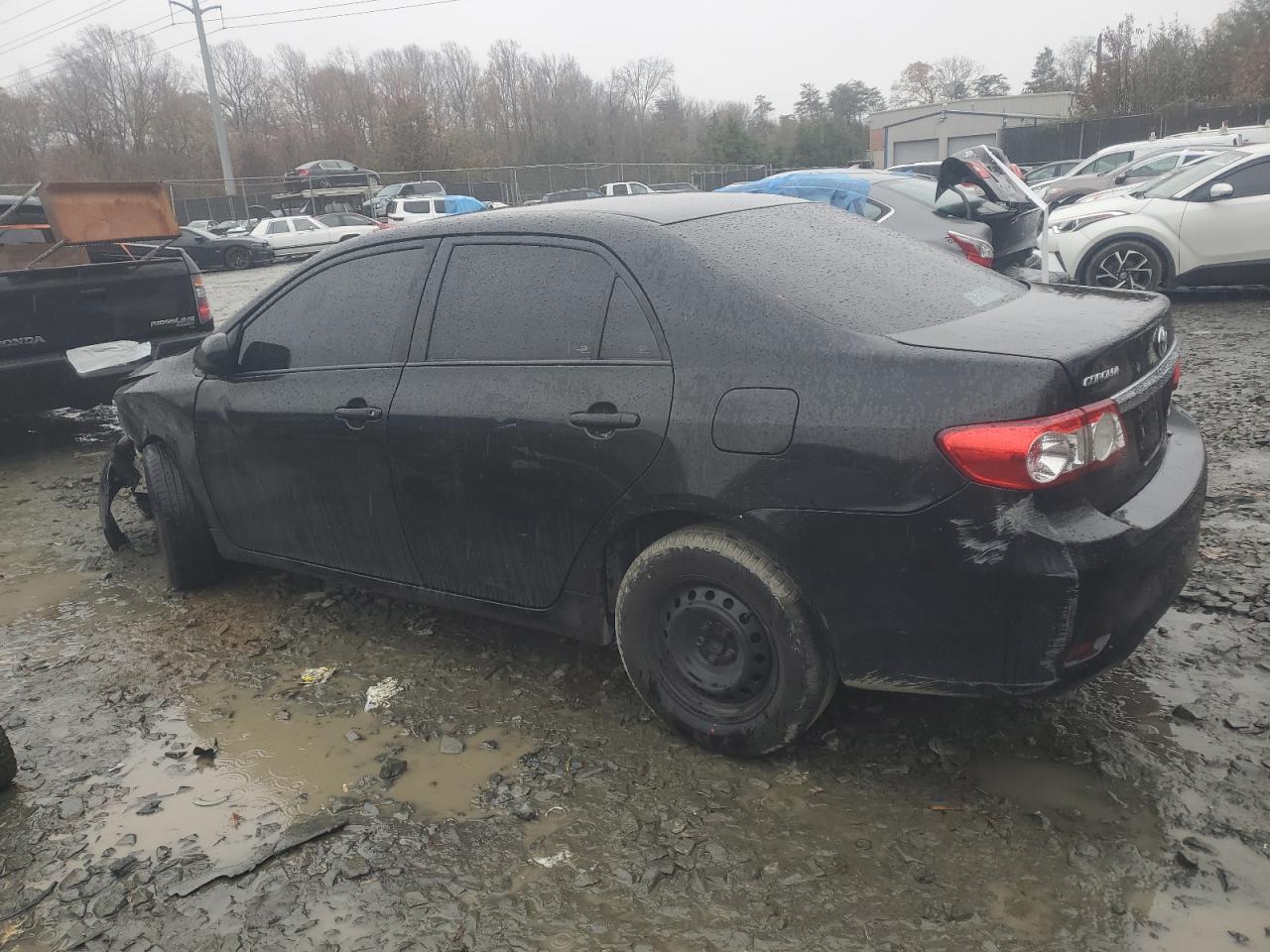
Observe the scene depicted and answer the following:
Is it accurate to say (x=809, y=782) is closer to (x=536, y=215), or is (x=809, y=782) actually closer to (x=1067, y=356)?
(x=1067, y=356)

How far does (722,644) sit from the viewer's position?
2.79 meters

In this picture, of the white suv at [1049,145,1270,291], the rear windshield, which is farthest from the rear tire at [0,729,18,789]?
the white suv at [1049,145,1270,291]

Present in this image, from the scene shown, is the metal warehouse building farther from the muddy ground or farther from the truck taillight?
the muddy ground

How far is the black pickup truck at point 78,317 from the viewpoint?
626 centimetres

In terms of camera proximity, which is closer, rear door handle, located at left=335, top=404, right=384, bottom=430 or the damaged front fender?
rear door handle, located at left=335, top=404, right=384, bottom=430

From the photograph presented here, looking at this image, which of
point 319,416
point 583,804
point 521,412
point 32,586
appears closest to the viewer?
point 583,804

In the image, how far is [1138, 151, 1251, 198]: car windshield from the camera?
9641mm

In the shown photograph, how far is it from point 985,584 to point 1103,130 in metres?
43.6

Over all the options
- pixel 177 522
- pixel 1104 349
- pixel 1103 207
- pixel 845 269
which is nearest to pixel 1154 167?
pixel 1103 207

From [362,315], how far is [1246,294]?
10318 mm

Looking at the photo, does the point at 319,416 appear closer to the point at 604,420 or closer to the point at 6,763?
the point at 604,420

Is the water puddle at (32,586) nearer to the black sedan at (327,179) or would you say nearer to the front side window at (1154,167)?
the front side window at (1154,167)

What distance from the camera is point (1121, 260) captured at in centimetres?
977

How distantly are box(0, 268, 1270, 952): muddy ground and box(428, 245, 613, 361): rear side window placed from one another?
3.99ft
